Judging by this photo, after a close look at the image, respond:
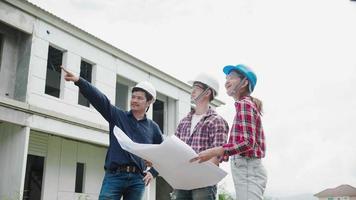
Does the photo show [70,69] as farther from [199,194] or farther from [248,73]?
[248,73]

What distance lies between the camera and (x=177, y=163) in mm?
2838

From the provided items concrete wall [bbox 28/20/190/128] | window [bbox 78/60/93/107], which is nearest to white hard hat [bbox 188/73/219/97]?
concrete wall [bbox 28/20/190/128]

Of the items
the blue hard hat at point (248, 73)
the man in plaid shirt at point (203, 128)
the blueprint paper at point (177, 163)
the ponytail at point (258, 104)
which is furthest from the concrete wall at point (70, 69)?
the ponytail at point (258, 104)

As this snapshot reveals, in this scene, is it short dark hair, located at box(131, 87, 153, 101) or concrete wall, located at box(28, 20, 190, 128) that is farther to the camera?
Answer: concrete wall, located at box(28, 20, 190, 128)

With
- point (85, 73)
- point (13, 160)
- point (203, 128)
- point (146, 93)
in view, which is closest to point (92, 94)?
point (146, 93)

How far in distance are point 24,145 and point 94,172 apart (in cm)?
454

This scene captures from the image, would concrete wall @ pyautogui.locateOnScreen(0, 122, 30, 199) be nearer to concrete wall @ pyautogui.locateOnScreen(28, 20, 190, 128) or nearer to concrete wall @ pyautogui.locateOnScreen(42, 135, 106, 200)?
concrete wall @ pyautogui.locateOnScreen(28, 20, 190, 128)

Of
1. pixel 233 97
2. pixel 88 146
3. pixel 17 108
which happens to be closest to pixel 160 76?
pixel 88 146

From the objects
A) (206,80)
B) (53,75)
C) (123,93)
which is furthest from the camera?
(123,93)

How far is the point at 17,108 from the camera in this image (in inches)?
396

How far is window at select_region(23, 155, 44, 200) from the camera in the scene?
12211mm

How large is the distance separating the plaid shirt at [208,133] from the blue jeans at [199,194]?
0.32 meters

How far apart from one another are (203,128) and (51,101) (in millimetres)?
8939

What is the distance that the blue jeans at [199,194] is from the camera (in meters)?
3.13
